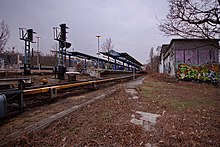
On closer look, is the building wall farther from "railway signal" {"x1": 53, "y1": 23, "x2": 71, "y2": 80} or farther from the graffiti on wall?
"railway signal" {"x1": 53, "y1": 23, "x2": 71, "y2": 80}

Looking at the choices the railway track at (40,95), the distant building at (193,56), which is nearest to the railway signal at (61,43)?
the railway track at (40,95)

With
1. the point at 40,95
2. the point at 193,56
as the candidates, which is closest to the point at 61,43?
the point at 40,95

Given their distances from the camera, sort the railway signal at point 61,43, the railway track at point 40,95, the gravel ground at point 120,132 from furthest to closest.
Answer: the railway signal at point 61,43, the railway track at point 40,95, the gravel ground at point 120,132

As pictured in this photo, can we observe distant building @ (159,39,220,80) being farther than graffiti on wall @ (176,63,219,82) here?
Yes

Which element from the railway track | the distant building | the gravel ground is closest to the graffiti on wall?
the distant building

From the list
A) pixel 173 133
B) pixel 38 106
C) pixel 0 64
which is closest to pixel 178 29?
pixel 173 133

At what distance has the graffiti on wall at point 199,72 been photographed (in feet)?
48.6

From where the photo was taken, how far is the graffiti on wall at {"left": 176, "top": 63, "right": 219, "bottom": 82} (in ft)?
48.6

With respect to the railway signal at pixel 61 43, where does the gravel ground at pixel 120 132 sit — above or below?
below

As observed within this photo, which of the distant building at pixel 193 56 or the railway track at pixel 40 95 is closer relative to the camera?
the railway track at pixel 40 95

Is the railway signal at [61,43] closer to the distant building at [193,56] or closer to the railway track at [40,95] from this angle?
the railway track at [40,95]

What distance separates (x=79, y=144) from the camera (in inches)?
95.2

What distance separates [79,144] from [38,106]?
134 inches

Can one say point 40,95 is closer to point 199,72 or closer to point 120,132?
point 120,132
